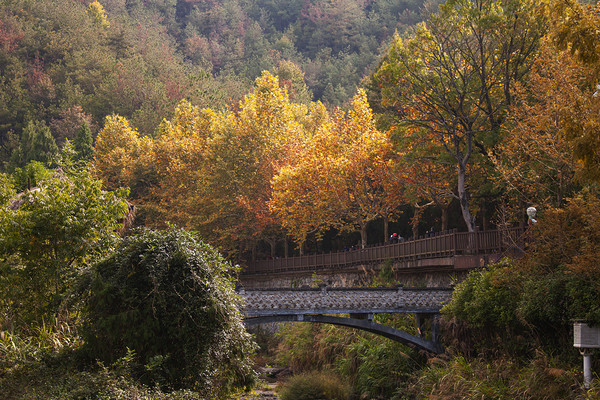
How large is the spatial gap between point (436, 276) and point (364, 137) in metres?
11.4

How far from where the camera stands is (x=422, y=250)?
100 feet

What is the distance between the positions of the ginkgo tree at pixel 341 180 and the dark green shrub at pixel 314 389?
14.3 m

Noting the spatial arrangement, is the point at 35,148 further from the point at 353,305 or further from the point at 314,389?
the point at 353,305

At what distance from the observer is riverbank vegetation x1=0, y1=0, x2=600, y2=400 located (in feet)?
53.1

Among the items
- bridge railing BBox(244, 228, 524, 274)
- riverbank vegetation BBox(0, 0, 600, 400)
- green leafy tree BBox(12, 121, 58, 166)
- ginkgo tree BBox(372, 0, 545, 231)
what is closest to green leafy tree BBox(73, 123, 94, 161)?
riverbank vegetation BBox(0, 0, 600, 400)

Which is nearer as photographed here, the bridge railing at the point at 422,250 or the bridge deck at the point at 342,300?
the bridge deck at the point at 342,300

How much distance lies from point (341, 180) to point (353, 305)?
1476 centimetres

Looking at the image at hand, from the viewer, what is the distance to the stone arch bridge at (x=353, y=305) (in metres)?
22.6

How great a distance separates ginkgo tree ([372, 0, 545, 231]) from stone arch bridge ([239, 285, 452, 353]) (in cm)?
593

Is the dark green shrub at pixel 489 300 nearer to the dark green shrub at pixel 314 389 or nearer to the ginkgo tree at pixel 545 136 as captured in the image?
the ginkgo tree at pixel 545 136

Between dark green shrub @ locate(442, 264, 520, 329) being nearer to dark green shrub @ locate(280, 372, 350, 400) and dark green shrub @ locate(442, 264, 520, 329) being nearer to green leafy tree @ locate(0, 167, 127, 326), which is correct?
dark green shrub @ locate(280, 372, 350, 400)

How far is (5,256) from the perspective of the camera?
1956cm

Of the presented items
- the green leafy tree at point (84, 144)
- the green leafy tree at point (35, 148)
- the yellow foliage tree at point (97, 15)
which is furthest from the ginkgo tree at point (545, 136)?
the yellow foliage tree at point (97, 15)

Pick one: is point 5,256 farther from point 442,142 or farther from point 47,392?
point 442,142
